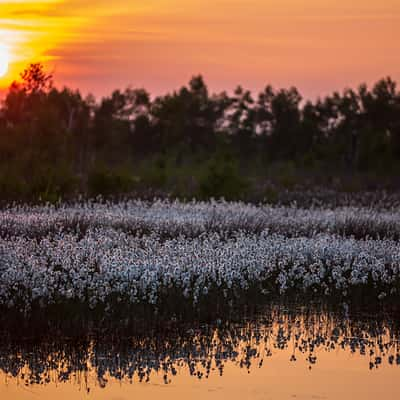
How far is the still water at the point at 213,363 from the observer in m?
8.77

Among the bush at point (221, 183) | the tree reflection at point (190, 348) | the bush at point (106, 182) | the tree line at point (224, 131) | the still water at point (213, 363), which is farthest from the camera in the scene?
the tree line at point (224, 131)

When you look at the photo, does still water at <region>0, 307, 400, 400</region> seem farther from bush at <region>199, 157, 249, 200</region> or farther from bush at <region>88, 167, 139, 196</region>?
bush at <region>199, 157, 249, 200</region>

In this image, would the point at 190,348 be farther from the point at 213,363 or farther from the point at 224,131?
the point at 224,131

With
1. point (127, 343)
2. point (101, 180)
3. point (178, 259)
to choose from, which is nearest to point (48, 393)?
point (127, 343)

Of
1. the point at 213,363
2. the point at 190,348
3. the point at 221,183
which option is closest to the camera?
the point at 213,363

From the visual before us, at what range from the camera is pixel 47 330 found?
10.5 meters

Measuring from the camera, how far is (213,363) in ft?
31.9

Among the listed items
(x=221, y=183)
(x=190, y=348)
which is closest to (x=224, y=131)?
(x=221, y=183)

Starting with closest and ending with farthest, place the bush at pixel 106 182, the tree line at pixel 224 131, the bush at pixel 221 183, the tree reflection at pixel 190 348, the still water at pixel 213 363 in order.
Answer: the still water at pixel 213 363 → the tree reflection at pixel 190 348 → the bush at pixel 106 182 → the bush at pixel 221 183 → the tree line at pixel 224 131

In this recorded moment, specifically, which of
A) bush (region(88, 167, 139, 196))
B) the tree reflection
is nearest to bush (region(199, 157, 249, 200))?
bush (region(88, 167, 139, 196))

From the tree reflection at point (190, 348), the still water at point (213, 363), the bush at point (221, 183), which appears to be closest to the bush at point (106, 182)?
the bush at point (221, 183)

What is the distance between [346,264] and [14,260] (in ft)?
16.1

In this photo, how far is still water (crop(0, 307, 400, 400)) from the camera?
28.8ft

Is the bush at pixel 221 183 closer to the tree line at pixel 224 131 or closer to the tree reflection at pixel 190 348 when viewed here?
the tree line at pixel 224 131
